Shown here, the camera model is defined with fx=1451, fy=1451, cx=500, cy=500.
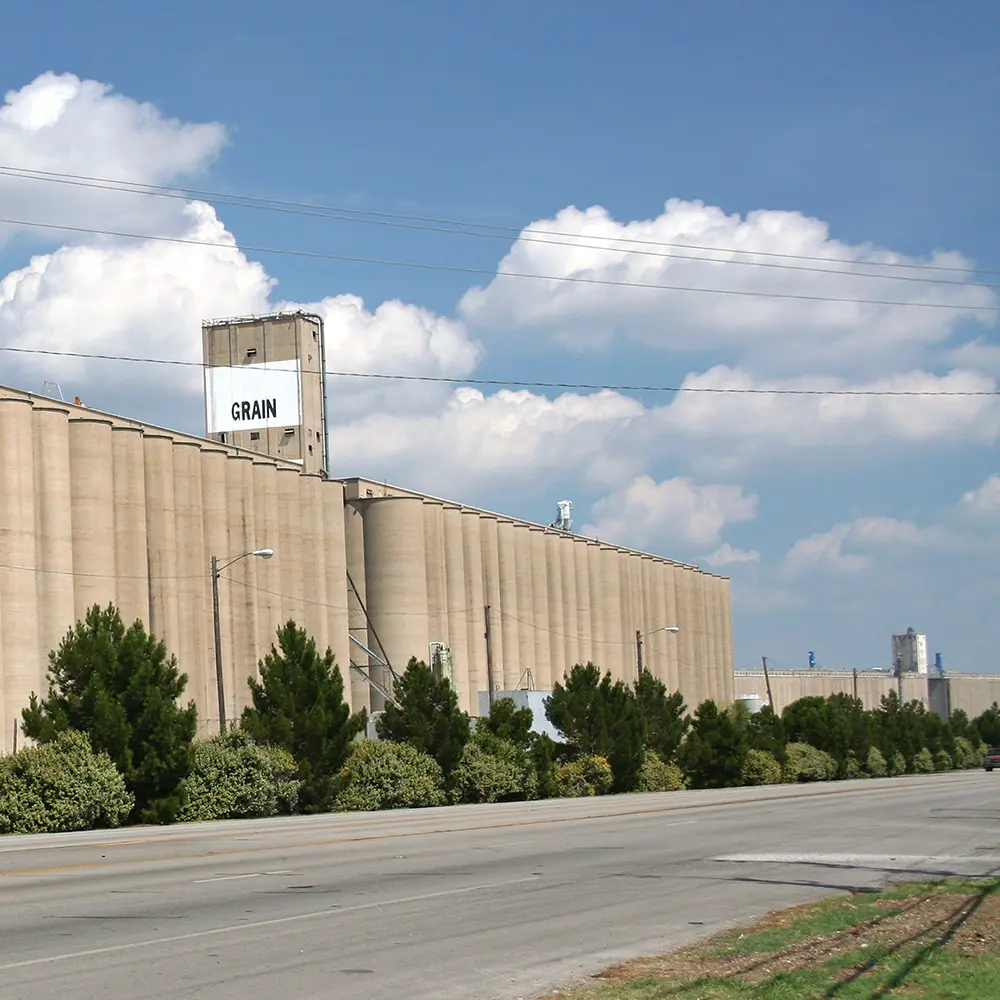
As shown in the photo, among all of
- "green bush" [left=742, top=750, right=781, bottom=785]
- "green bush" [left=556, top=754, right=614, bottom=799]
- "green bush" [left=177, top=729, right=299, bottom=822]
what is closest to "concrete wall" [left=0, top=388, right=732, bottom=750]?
"green bush" [left=556, top=754, right=614, bottom=799]

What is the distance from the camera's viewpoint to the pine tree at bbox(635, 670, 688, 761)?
71375 millimetres

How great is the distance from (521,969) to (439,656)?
76.9 meters

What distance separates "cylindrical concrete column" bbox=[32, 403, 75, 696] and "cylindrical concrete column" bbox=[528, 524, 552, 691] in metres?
Answer: 50.9

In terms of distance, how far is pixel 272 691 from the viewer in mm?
44281

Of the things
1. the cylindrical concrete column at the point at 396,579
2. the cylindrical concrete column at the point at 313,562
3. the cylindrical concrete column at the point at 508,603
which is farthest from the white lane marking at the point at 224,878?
the cylindrical concrete column at the point at 508,603

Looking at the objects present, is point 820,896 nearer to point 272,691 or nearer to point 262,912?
point 262,912

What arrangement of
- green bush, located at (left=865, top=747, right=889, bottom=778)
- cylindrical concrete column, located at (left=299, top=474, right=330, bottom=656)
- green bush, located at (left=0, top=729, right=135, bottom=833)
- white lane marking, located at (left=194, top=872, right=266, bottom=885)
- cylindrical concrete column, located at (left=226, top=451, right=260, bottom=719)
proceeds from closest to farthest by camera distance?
white lane marking, located at (left=194, top=872, right=266, bottom=885), green bush, located at (left=0, top=729, right=135, bottom=833), cylindrical concrete column, located at (left=226, top=451, right=260, bottom=719), cylindrical concrete column, located at (left=299, top=474, right=330, bottom=656), green bush, located at (left=865, top=747, right=889, bottom=778)

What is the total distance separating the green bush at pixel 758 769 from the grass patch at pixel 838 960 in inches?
2185

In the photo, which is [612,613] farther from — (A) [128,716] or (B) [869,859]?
(B) [869,859]

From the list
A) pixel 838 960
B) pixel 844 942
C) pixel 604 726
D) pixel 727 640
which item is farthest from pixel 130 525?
pixel 727 640

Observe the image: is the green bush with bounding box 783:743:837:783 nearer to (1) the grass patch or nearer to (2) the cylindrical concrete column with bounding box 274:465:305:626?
(2) the cylindrical concrete column with bounding box 274:465:305:626

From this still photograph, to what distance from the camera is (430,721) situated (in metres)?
49.9

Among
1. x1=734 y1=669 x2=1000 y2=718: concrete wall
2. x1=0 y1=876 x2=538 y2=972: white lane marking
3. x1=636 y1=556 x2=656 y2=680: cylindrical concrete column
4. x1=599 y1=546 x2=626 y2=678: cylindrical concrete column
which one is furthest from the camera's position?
x1=734 y1=669 x2=1000 y2=718: concrete wall

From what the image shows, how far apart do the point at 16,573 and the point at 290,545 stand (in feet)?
79.8
